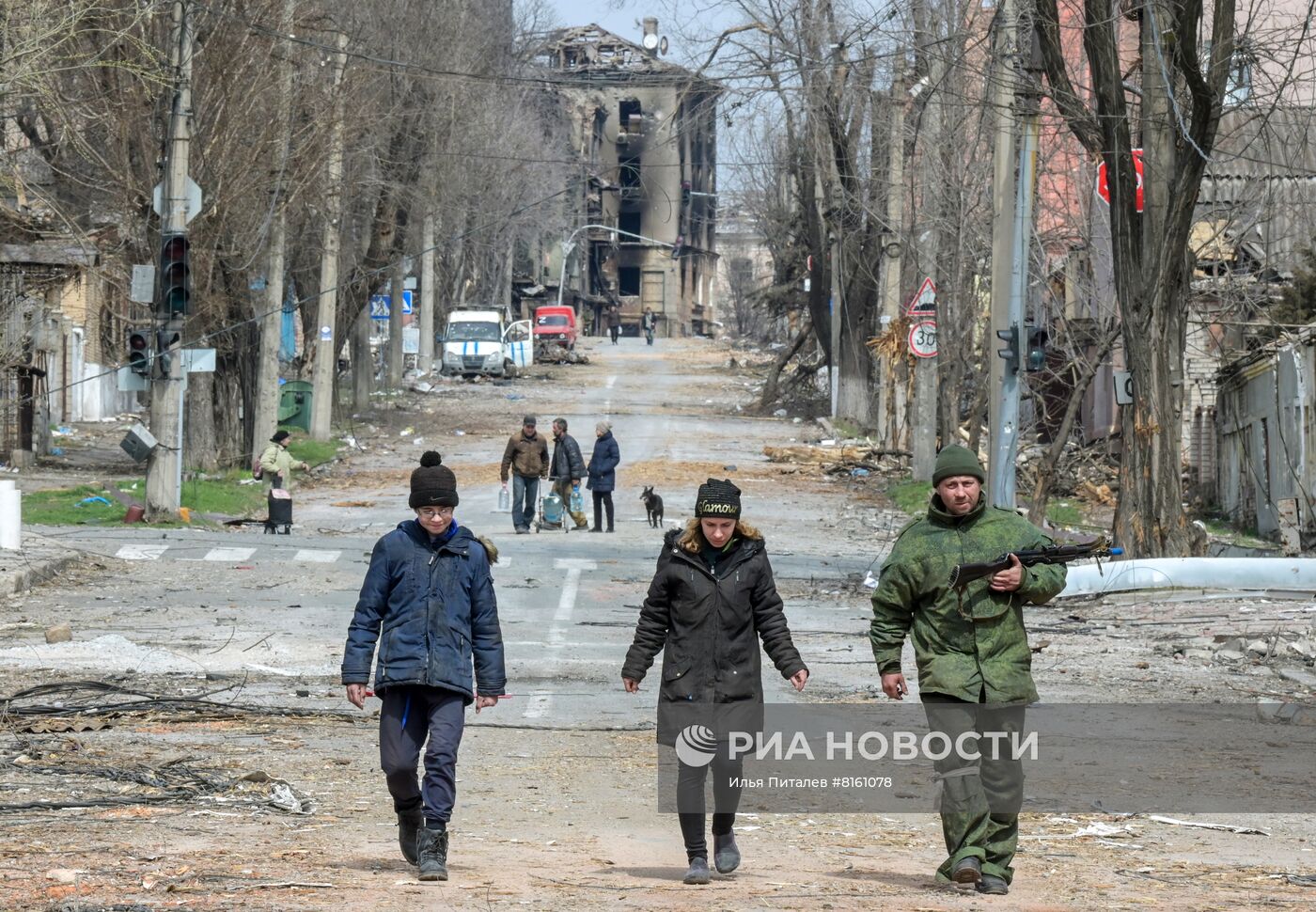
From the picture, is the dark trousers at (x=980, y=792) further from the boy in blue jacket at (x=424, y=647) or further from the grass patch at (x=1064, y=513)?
the grass patch at (x=1064, y=513)

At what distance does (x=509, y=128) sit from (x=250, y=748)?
61923 mm

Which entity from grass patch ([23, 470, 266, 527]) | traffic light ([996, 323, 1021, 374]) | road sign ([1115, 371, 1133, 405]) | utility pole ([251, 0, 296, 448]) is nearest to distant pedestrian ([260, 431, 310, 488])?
grass patch ([23, 470, 266, 527])

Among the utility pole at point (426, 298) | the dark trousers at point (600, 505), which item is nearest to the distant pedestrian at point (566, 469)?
the dark trousers at point (600, 505)

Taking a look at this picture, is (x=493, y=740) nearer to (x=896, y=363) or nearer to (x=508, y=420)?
(x=896, y=363)

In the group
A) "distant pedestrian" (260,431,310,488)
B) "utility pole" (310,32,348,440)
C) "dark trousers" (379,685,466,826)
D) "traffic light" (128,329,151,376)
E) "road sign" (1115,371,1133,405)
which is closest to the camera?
"dark trousers" (379,685,466,826)

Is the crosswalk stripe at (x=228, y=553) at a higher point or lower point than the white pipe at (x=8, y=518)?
lower

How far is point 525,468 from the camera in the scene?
25.6m

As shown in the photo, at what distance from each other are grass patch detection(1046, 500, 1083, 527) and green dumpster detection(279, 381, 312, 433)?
18078 millimetres

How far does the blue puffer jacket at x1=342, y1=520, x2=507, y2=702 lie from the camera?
23.5ft

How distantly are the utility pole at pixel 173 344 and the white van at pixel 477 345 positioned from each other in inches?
1476

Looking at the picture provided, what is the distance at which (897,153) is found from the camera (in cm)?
3256

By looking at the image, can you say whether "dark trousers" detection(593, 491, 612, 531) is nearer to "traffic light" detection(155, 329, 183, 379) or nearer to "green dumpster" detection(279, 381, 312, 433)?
"traffic light" detection(155, 329, 183, 379)

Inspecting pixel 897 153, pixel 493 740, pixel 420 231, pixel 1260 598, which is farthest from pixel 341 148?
pixel 493 740

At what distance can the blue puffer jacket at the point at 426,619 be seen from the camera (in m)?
7.15
